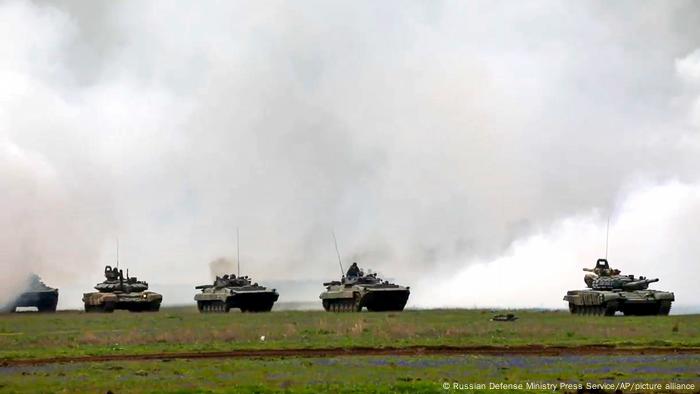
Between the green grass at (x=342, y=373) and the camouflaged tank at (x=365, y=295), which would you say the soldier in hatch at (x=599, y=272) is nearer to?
the camouflaged tank at (x=365, y=295)

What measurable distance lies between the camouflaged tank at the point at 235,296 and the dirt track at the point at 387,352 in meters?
47.8

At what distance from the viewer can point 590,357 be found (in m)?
40.0

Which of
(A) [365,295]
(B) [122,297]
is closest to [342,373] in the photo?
(A) [365,295]

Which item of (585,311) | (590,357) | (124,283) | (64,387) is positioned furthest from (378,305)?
(64,387)

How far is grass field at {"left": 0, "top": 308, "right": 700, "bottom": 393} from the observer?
3269cm

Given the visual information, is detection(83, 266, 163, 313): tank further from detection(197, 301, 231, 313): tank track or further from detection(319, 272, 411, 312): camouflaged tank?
detection(319, 272, 411, 312): camouflaged tank

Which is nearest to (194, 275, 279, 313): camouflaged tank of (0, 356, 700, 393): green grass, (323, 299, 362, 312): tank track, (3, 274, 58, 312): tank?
(323, 299, 362, 312): tank track

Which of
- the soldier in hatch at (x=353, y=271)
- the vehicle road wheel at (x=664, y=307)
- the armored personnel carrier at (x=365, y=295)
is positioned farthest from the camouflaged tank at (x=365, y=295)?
the vehicle road wheel at (x=664, y=307)

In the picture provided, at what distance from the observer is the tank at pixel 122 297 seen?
319ft

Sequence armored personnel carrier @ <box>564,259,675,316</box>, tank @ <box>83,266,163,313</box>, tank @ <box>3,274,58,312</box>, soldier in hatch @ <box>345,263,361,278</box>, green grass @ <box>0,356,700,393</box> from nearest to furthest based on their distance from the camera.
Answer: green grass @ <box>0,356,700,393</box> < armored personnel carrier @ <box>564,259,675,316</box> < soldier in hatch @ <box>345,263,361,278</box> < tank @ <box>83,266,163,313</box> < tank @ <box>3,274,58,312</box>

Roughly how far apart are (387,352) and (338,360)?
379 centimetres

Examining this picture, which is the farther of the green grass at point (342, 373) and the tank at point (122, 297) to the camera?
the tank at point (122, 297)

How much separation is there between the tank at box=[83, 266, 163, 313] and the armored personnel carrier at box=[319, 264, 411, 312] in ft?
52.6

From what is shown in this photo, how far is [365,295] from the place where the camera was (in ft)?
286
